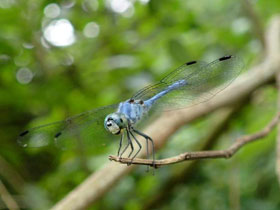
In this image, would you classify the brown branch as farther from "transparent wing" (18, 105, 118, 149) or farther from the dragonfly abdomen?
"transparent wing" (18, 105, 118, 149)

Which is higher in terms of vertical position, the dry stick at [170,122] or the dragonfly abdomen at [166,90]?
the dragonfly abdomen at [166,90]

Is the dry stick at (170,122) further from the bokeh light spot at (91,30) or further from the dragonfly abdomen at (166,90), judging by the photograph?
the bokeh light spot at (91,30)

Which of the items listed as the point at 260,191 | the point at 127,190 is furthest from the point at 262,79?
the point at 127,190

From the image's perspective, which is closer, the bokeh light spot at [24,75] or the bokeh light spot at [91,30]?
the bokeh light spot at [24,75]

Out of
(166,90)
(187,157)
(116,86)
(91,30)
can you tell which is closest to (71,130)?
(166,90)

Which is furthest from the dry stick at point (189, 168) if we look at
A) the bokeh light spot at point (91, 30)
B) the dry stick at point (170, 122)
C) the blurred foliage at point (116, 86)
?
the bokeh light spot at point (91, 30)

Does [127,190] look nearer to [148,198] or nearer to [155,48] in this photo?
[148,198]

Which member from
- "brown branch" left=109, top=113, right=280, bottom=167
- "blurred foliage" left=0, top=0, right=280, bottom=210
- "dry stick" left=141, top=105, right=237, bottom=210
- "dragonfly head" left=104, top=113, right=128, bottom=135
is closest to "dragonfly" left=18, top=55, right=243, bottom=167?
"dragonfly head" left=104, top=113, right=128, bottom=135
